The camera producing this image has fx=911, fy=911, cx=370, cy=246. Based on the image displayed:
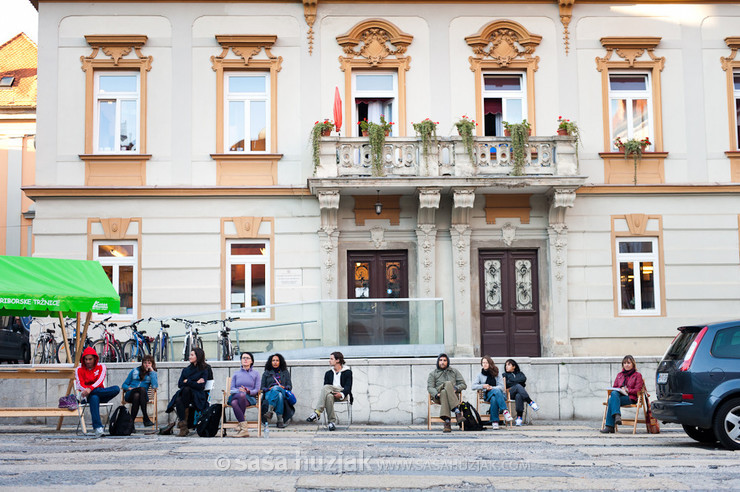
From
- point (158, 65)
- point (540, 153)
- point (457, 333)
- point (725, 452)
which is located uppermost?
point (158, 65)

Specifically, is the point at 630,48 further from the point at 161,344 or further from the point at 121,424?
the point at 121,424

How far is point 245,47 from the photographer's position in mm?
21328

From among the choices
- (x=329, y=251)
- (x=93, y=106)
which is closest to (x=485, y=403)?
(x=329, y=251)

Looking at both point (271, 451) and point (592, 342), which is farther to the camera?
point (592, 342)

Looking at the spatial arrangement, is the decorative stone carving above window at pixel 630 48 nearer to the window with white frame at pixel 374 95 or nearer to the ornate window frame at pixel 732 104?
the ornate window frame at pixel 732 104

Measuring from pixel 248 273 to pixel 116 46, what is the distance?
6.14 metres

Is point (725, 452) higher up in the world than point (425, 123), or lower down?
lower down

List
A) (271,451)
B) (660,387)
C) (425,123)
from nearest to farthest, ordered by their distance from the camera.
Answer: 1. (271,451)
2. (660,387)
3. (425,123)

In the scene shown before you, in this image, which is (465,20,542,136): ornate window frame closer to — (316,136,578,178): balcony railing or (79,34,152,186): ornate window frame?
(316,136,578,178): balcony railing

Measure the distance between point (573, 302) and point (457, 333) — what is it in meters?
2.78

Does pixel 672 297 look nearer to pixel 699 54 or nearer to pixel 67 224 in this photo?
pixel 699 54

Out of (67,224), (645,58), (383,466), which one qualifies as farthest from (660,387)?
(67,224)

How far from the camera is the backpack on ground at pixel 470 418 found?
14.8 metres

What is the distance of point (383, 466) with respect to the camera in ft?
31.3
